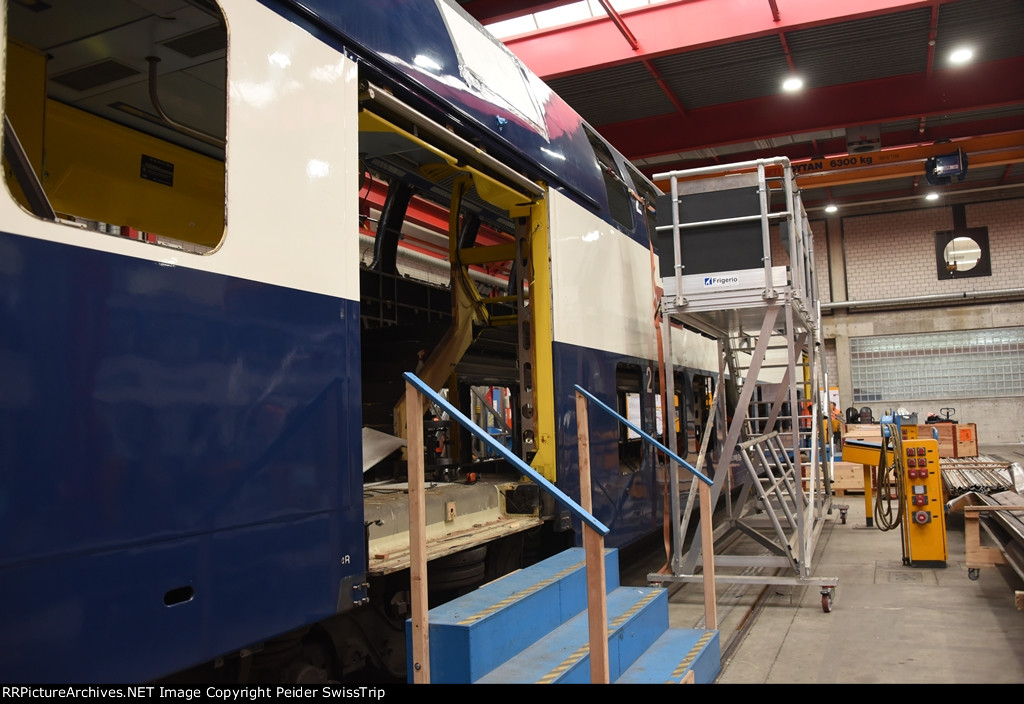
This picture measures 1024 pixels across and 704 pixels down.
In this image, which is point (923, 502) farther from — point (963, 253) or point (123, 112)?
point (963, 253)

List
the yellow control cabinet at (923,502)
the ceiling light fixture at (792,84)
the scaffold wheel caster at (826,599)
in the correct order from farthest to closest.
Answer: the ceiling light fixture at (792,84) < the yellow control cabinet at (923,502) < the scaffold wheel caster at (826,599)

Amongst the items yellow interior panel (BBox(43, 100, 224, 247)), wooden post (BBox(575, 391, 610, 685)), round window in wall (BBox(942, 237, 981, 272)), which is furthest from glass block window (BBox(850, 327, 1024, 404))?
wooden post (BBox(575, 391, 610, 685))

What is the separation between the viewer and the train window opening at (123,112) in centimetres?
345

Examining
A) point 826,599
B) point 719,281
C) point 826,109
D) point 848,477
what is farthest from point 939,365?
point 826,599

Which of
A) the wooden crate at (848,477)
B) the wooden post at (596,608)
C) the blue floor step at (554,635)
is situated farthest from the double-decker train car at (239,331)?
the wooden crate at (848,477)

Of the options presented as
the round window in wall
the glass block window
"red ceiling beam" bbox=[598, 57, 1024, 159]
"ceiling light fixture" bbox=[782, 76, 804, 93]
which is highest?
"ceiling light fixture" bbox=[782, 76, 804, 93]

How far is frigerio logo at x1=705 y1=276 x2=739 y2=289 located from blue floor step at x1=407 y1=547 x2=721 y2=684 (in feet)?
8.50

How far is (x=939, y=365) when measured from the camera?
846 inches

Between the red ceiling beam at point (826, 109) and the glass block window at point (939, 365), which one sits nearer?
the red ceiling beam at point (826, 109)

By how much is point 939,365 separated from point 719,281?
18.1 metres

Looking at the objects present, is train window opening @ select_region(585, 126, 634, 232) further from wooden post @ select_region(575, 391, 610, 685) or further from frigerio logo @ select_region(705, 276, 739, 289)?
wooden post @ select_region(575, 391, 610, 685)

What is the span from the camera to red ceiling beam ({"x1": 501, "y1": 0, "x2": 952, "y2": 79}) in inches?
354

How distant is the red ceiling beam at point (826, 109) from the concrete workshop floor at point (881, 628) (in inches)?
254

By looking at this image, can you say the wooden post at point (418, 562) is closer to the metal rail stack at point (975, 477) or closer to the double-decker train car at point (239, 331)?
the double-decker train car at point (239, 331)
